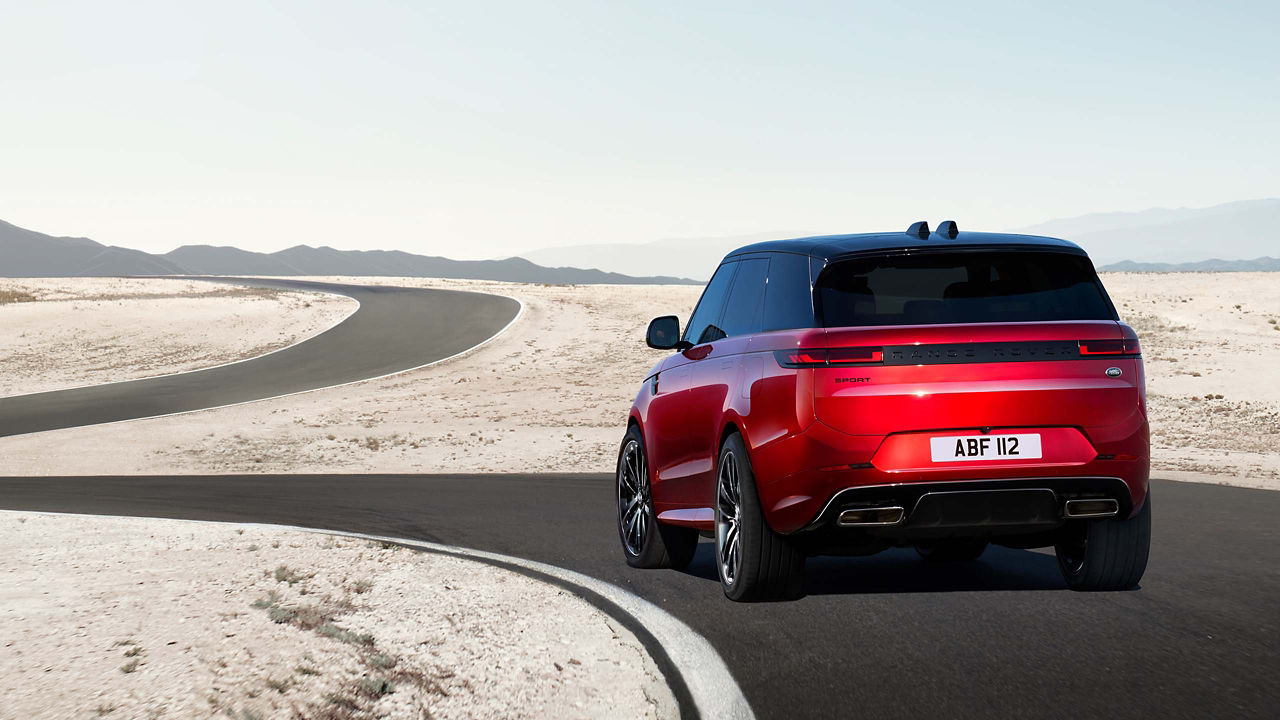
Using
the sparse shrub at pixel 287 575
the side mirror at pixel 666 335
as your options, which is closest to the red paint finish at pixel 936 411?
the side mirror at pixel 666 335

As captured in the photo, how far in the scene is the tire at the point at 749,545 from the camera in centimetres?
612

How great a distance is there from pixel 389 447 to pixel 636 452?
15.8 m

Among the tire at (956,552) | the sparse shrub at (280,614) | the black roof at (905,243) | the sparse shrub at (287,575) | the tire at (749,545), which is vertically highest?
the black roof at (905,243)

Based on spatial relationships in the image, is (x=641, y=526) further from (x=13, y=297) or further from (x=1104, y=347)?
(x=13, y=297)

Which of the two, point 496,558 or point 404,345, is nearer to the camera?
point 496,558

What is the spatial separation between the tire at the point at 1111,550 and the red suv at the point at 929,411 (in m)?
0.01

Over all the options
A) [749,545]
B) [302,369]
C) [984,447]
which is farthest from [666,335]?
[302,369]

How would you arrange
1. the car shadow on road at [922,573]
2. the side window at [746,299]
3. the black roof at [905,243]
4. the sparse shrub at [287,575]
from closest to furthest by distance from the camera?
1. the black roof at [905,243]
2. the side window at [746,299]
3. the car shadow on road at [922,573]
4. the sparse shrub at [287,575]

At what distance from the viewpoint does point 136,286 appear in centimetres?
8638

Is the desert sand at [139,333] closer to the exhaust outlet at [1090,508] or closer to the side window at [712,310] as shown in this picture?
the side window at [712,310]

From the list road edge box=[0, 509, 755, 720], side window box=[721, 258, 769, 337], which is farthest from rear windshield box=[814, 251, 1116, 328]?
road edge box=[0, 509, 755, 720]

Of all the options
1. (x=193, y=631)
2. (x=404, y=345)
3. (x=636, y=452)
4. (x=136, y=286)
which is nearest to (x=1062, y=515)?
(x=636, y=452)

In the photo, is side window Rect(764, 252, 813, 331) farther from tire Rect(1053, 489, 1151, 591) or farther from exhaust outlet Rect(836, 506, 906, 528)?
tire Rect(1053, 489, 1151, 591)

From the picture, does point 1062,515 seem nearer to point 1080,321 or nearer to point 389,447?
point 1080,321
